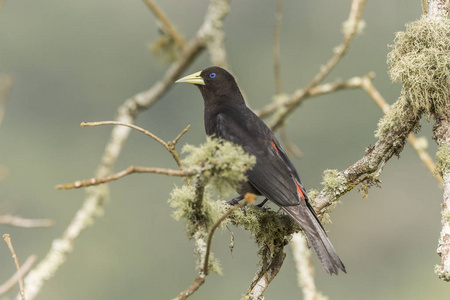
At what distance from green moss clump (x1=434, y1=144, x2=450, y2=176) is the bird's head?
178 cm

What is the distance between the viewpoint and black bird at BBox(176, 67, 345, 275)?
3.27m

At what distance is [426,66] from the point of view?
122 inches

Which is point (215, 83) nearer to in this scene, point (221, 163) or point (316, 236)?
point (316, 236)

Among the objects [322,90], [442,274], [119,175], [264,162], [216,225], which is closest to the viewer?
[119,175]

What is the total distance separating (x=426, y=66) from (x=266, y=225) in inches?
42.6

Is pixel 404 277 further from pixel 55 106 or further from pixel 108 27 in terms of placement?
pixel 108 27

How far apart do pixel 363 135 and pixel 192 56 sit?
4896 centimetres

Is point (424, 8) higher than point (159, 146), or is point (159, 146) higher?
point (159, 146)

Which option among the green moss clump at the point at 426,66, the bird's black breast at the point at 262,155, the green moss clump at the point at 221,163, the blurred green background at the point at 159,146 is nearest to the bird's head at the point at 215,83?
the bird's black breast at the point at 262,155

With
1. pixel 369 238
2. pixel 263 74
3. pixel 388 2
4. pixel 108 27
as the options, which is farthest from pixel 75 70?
pixel 369 238

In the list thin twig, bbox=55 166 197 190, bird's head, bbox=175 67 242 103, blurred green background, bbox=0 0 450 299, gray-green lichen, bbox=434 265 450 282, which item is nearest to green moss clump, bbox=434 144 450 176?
gray-green lichen, bbox=434 265 450 282

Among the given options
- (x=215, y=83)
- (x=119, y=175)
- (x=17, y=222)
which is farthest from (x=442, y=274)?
(x=215, y=83)

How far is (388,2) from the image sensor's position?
205 ft

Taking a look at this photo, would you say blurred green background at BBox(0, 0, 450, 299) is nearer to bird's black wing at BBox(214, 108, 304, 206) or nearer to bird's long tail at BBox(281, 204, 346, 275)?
bird's black wing at BBox(214, 108, 304, 206)
